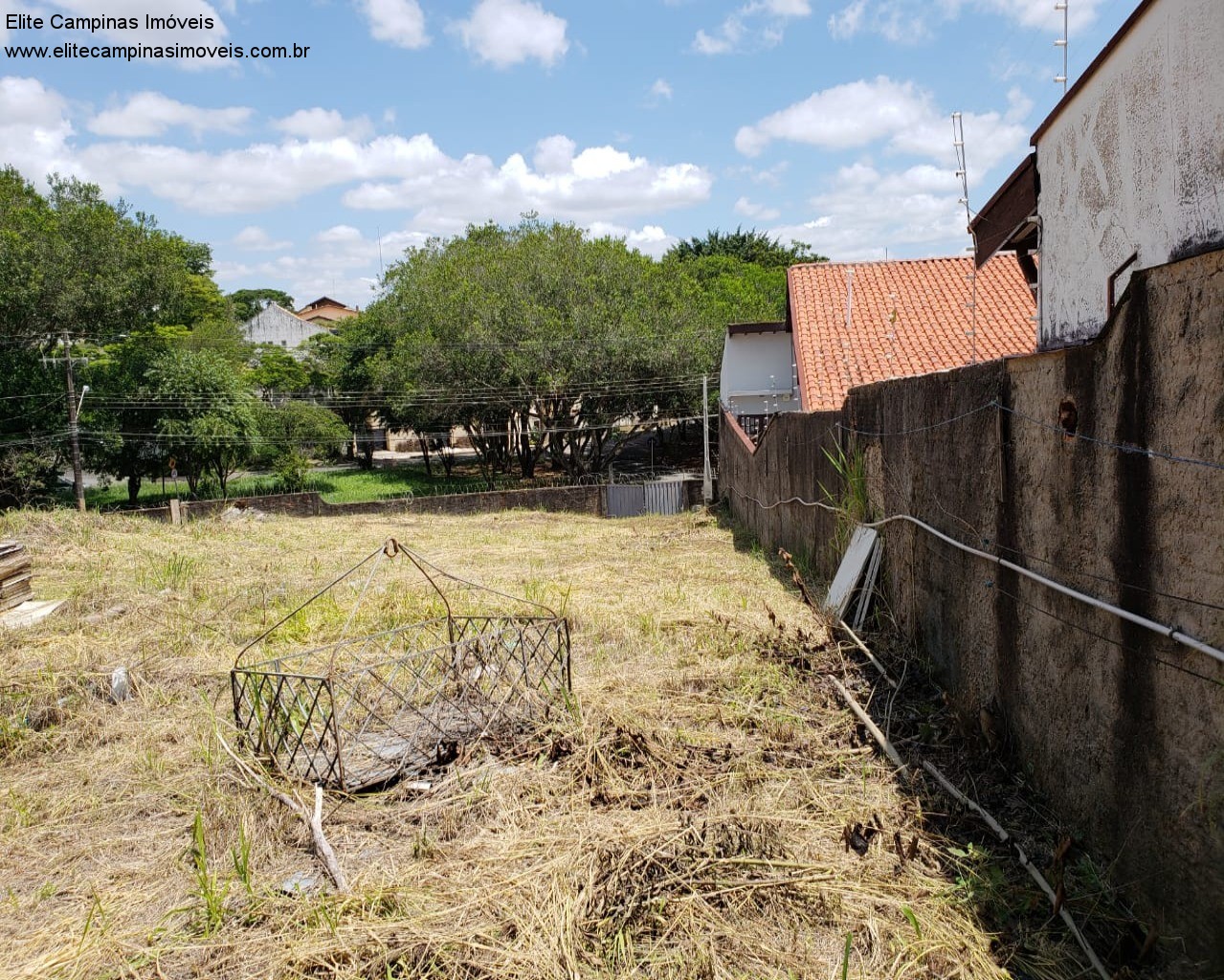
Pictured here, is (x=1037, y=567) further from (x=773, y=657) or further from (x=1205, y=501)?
(x=773, y=657)

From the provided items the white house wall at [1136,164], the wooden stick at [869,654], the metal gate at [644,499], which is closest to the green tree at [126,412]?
the metal gate at [644,499]

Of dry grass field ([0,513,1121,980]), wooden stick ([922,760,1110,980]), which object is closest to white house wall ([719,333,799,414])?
dry grass field ([0,513,1121,980])

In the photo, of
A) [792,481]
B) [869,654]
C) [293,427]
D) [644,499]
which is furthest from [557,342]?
[869,654]

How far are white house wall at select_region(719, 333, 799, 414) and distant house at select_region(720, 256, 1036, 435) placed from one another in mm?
21

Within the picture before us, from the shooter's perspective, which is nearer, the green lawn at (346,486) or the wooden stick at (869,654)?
the wooden stick at (869,654)

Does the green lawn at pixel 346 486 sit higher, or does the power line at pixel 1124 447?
the power line at pixel 1124 447

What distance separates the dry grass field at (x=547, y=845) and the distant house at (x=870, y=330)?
8.90 metres

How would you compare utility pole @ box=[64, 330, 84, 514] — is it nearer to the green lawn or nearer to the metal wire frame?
the green lawn

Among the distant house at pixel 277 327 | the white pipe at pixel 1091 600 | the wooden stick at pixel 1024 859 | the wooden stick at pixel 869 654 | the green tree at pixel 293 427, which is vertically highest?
the distant house at pixel 277 327

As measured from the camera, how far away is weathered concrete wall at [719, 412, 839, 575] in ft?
25.4

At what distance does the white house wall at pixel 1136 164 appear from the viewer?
12.2ft

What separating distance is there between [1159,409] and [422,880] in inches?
118

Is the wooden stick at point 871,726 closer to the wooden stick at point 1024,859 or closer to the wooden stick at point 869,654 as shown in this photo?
the wooden stick at point 1024,859

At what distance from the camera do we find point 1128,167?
442cm
